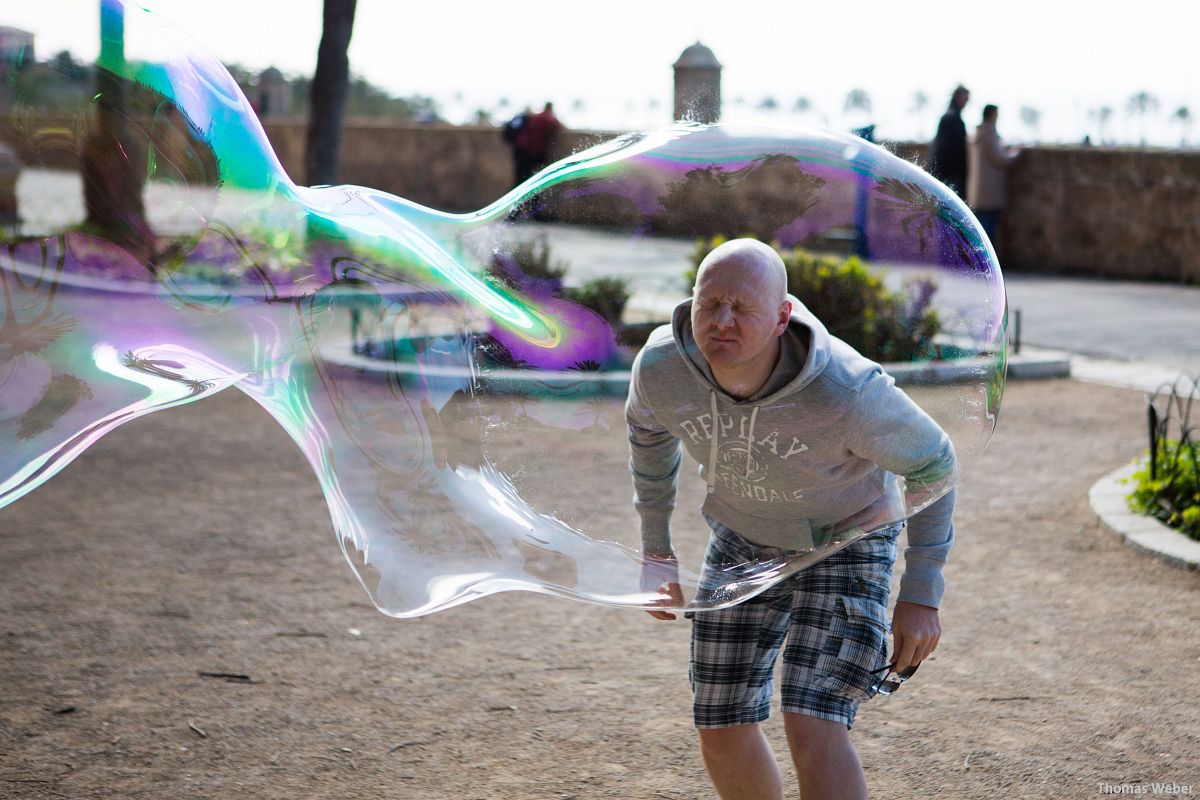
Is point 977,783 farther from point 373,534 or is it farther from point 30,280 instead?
point 30,280

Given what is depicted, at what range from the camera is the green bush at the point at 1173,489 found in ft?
17.1

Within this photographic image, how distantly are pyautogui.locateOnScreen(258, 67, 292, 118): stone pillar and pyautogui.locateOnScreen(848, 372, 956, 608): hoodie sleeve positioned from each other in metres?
25.9

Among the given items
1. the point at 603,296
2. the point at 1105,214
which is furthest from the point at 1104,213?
the point at 603,296

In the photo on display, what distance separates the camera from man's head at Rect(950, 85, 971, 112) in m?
12.8

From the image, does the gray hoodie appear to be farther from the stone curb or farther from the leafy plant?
the stone curb

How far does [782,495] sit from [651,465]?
277mm

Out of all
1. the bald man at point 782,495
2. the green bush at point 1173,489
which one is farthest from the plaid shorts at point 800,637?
the green bush at point 1173,489

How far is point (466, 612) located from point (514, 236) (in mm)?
1865

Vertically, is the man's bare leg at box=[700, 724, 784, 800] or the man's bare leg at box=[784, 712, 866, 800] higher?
the man's bare leg at box=[784, 712, 866, 800]

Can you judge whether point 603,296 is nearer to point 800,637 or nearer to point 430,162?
point 800,637

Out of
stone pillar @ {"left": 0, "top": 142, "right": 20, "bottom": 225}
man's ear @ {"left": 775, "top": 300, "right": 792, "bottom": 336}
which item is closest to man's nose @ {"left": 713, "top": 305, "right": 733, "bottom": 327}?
man's ear @ {"left": 775, "top": 300, "right": 792, "bottom": 336}

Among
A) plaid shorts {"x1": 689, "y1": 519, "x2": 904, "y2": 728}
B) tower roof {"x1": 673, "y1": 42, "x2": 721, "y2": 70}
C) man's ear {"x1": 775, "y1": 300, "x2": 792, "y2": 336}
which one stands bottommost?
plaid shorts {"x1": 689, "y1": 519, "x2": 904, "y2": 728}

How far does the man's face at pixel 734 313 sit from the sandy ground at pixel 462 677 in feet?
1.84

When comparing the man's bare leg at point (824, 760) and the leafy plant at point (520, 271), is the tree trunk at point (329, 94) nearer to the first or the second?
the leafy plant at point (520, 271)
